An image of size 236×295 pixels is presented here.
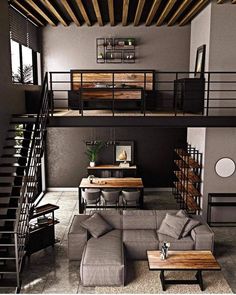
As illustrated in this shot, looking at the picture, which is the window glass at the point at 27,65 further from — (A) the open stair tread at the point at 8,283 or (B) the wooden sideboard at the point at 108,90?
(A) the open stair tread at the point at 8,283

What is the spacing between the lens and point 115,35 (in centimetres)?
1084

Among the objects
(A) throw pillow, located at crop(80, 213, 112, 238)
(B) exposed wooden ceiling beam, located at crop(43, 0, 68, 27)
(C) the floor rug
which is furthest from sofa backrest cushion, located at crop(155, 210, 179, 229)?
(B) exposed wooden ceiling beam, located at crop(43, 0, 68, 27)

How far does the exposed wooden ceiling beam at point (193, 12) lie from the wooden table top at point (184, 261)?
556 cm

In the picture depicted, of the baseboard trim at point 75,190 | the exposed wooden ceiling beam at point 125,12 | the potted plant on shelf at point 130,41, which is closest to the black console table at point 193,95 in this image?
the exposed wooden ceiling beam at point 125,12

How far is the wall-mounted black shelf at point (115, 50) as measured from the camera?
35.4 ft

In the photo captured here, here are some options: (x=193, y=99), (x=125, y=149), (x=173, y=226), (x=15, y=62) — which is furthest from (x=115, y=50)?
(x=173, y=226)

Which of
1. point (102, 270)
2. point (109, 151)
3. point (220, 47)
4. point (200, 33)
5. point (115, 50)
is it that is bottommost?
point (102, 270)

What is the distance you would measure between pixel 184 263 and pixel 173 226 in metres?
1.30

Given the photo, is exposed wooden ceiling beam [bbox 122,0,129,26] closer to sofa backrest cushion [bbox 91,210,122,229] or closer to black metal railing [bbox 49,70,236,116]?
black metal railing [bbox 49,70,236,116]

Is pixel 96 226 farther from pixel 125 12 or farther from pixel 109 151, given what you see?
pixel 125 12

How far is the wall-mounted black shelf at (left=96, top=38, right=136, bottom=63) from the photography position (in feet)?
35.4

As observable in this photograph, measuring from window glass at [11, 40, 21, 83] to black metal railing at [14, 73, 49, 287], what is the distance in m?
1.72

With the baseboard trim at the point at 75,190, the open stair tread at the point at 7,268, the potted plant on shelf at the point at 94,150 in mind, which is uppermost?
the potted plant on shelf at the point at 94,150

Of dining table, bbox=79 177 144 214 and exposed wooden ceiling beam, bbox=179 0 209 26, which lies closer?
exposed wooden ceiling beam, bbox=179 0 209 26
